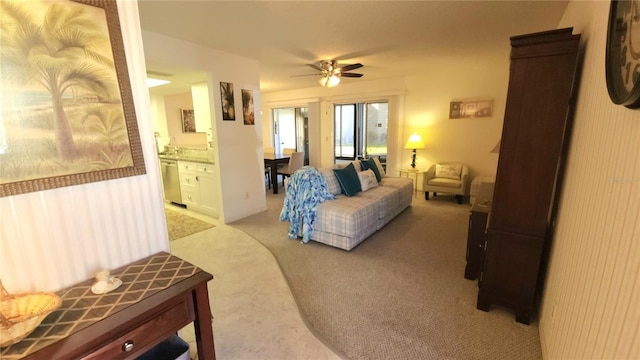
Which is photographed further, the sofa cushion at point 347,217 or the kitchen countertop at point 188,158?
the kitchen countertop at point 188,158

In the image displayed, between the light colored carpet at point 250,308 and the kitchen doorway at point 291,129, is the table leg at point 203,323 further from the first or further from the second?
the kitchen doorway at point 291,129

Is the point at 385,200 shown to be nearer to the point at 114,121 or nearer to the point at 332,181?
the point at 332,181

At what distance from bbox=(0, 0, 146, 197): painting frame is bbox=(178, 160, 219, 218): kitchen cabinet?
9.29 ft

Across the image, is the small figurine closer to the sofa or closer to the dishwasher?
the sofa

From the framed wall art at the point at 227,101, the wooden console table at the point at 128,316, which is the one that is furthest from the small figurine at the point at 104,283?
the framed wall art at the point at 227,101

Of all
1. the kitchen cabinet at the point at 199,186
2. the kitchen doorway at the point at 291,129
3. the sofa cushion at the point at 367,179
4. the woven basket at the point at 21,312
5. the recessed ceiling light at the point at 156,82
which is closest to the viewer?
the woven basket at the point at 21,312

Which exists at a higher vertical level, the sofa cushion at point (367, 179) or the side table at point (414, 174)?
the sofa cushion at point (367, 179)

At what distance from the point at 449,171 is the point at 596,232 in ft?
13.7

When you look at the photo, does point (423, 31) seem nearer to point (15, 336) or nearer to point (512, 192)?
point (512, 192)

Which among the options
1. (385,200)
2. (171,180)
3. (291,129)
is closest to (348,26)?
(385,200)

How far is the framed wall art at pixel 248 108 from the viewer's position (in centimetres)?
408

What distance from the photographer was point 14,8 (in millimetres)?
959

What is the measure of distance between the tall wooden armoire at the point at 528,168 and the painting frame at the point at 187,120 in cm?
587

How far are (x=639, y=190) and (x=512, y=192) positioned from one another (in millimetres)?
1117
